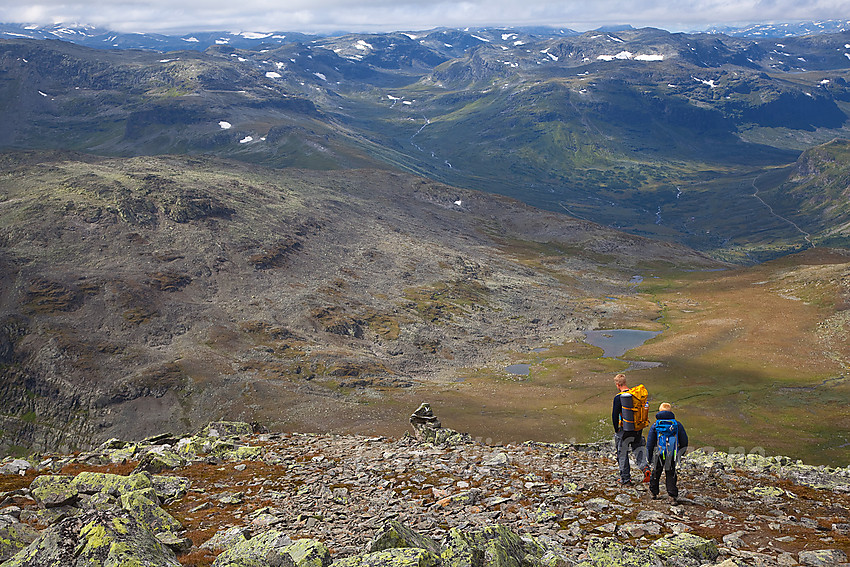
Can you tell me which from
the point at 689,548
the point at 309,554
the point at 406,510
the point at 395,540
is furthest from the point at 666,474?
the point at 309,554

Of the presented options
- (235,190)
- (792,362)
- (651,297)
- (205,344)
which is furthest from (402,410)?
(235,190)

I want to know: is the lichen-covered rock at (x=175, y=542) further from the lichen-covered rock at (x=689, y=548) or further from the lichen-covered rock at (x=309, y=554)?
the lichen-covered rock at (x=689, y=548)

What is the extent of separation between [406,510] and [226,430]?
2678 cm

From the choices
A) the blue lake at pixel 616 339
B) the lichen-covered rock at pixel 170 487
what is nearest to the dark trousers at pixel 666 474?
the lichen-covered rock at pixel 170 487

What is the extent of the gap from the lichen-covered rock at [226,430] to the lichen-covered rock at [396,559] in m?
29.4

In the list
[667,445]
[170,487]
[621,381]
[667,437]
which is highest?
[621,381]

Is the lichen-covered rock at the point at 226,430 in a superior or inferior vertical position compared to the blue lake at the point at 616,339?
superior

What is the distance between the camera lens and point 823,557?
17.2 m

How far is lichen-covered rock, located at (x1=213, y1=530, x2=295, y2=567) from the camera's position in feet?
50.3

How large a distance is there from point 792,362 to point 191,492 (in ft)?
385

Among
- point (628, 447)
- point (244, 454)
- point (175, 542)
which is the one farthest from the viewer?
point (244, 454)

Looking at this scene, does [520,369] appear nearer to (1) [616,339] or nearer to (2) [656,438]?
(1) [616,339]

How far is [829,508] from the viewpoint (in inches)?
923

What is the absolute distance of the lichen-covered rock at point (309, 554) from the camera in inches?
622
